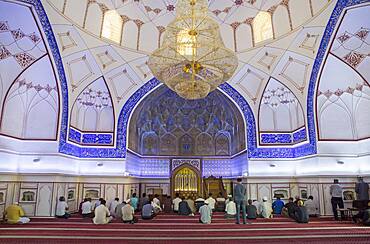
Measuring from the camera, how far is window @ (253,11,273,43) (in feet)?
26.9

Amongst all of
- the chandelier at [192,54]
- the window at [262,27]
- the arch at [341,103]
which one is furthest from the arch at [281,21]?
the chandelier at [192,54]

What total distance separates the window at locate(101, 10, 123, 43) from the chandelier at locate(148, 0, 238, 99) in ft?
9.62

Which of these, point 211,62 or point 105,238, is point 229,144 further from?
point 105,238

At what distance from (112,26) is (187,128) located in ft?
17.5

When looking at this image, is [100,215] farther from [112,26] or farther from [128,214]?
[112,26]

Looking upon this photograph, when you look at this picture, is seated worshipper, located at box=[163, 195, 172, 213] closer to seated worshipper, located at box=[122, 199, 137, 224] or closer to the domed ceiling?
the domed ceiling

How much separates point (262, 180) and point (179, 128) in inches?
166

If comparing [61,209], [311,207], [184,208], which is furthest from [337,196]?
[61,209]

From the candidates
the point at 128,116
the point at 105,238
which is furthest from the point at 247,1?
the point at 105,238

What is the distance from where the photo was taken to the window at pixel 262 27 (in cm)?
820

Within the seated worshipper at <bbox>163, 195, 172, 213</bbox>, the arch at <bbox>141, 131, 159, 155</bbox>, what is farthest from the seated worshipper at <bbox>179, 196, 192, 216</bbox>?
the arch at <bbox>141, 131, 159, 155</bbox>

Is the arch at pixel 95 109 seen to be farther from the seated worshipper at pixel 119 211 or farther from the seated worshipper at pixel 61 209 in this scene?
the seated worshipper at pixel 119 211

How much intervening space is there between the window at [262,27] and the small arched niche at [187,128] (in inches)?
122

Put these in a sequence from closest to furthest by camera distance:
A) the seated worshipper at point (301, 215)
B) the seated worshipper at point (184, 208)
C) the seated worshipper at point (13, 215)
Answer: the seated worshipper at point (13, 215)
the seated worshipper at point (301, 215)
the seated worshipper at point (184, 208)
